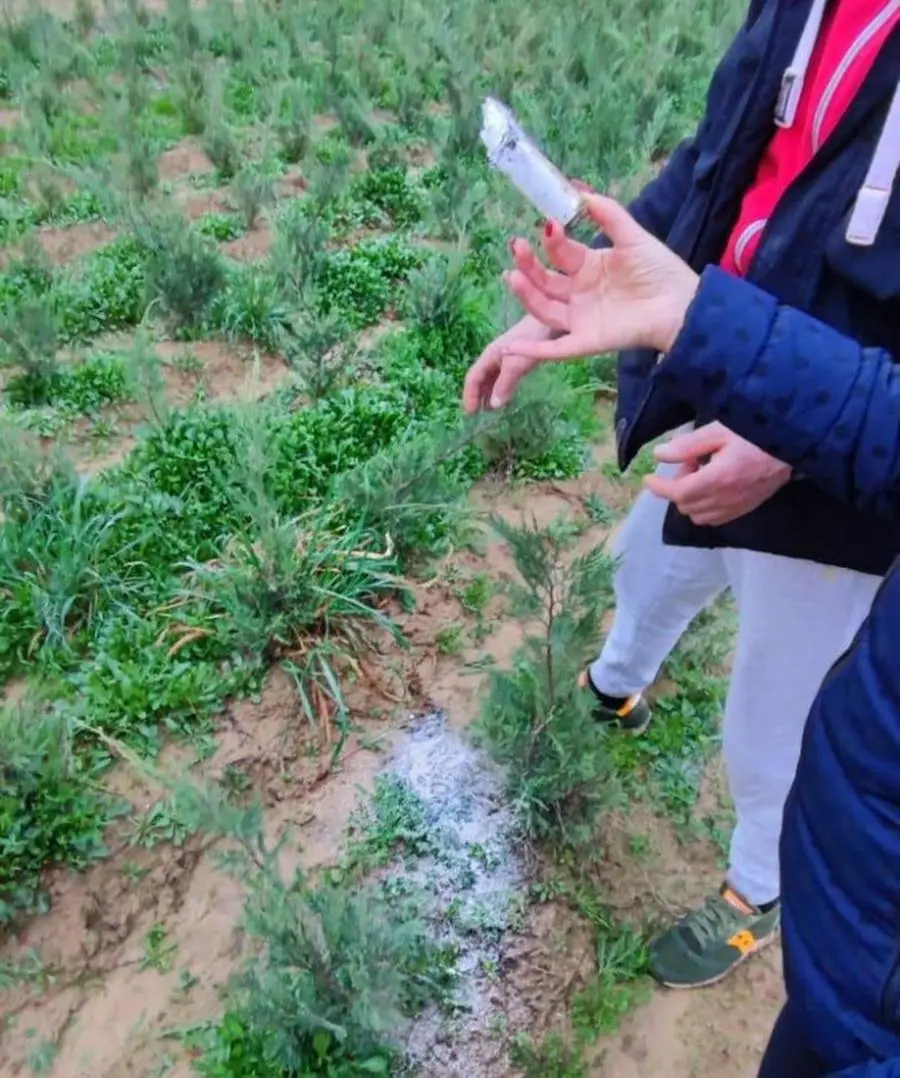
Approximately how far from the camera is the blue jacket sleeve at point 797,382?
1000 mm

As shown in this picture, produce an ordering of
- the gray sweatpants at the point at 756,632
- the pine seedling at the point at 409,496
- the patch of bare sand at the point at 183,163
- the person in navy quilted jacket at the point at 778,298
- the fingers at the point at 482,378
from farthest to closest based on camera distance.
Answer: the patch of bare sand at the point at 183,163
the pine seedling at the point at 409,496
the fingers at the point at 482,378
the gray sweatpants at the point at 756,632
the person in navy quilted jacket at the point at 778,298

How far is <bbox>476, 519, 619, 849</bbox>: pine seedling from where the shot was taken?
6.34 feet

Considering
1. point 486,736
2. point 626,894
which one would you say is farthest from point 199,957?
point 626,894

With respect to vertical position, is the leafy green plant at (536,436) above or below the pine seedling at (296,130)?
below

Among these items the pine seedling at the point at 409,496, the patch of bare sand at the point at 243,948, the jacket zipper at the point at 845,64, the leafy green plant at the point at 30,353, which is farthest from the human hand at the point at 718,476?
the leafy green plant at the point at 30,353

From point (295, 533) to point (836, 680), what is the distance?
1725 mm

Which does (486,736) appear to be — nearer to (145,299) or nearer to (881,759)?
(881,759)

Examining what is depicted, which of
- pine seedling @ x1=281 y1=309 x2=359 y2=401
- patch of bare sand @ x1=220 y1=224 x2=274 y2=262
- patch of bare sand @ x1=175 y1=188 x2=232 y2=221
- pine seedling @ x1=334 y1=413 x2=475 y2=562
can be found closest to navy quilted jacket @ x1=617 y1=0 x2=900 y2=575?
pine seedling @ x1=334 y1=413 x2=475 y2=562

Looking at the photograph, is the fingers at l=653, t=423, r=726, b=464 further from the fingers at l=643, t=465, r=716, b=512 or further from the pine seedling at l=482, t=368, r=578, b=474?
the pine seedling at l=482, t=368, r=578, b=474

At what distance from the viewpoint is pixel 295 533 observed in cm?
256

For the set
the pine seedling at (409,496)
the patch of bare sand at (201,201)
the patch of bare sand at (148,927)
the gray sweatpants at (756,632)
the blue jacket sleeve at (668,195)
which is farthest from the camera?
the patch of bare sand at (201,201)

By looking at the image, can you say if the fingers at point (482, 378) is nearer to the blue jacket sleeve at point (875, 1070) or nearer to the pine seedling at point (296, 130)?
the blue jacket sleeve at point (875, 1070)

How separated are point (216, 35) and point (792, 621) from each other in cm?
624

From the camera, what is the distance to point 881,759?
3.11 ft
